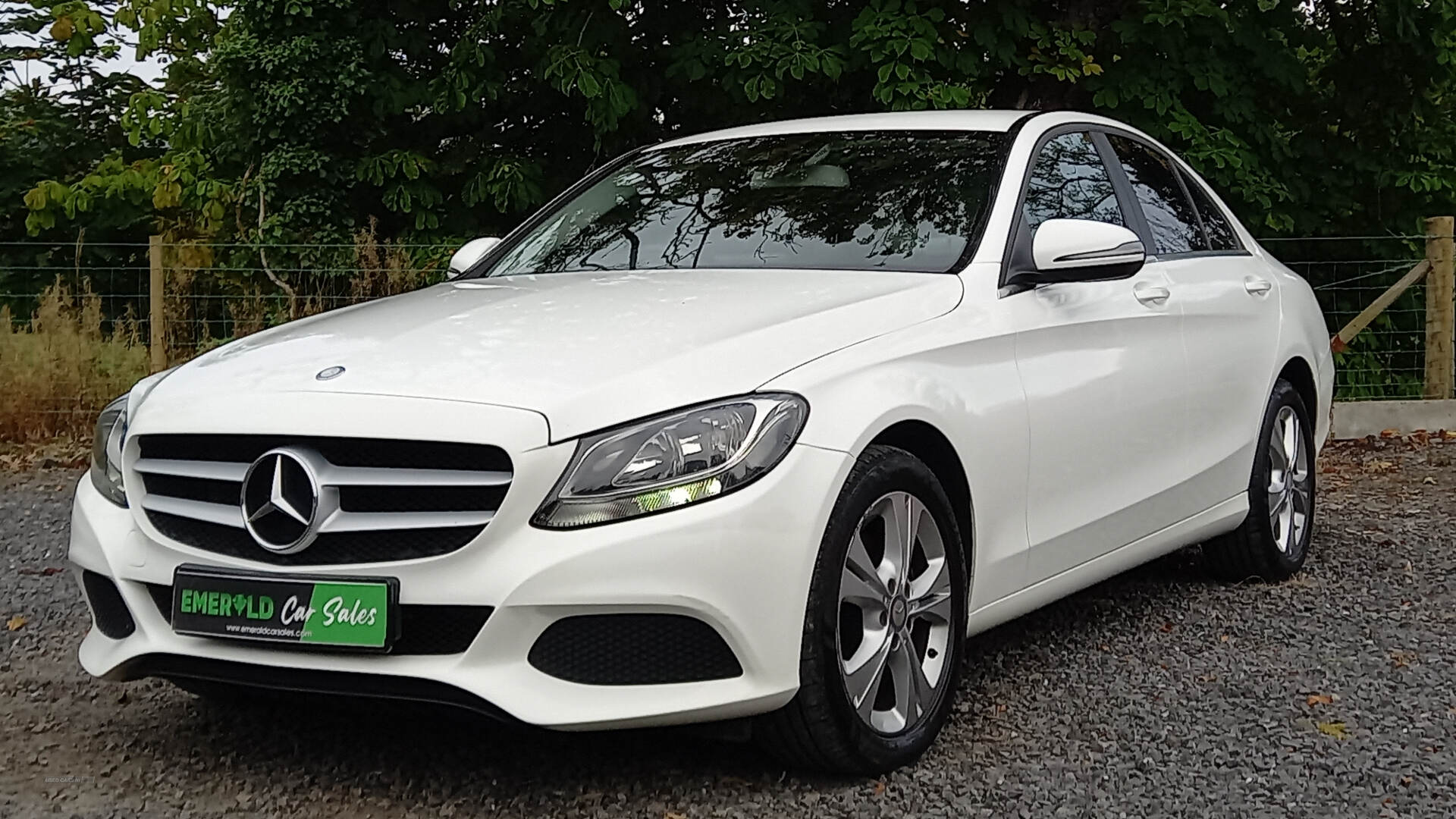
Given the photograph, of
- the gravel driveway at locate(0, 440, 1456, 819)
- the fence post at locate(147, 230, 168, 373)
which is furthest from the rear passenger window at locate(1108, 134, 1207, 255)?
the fence post at locate(147, 230, 168, 373)

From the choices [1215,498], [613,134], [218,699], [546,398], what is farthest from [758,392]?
[613,134]

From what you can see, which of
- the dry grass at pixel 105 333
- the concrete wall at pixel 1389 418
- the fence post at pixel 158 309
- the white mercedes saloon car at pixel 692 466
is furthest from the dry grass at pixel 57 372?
the concrete wall at pixel 1389 418

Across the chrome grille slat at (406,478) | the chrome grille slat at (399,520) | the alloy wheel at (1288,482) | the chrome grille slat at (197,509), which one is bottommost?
the alloy wheel at (1288,482)

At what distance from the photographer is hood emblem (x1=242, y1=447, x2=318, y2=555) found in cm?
326

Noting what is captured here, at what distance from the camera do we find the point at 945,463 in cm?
384

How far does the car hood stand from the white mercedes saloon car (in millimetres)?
12

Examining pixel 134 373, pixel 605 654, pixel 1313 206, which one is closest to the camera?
pixel 605 654

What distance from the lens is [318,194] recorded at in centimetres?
1246

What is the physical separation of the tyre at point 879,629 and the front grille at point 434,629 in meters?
0.66

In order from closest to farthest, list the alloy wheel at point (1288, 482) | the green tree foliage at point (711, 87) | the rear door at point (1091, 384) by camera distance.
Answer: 1. the rear door at point (1091, 384)
2. the alloy wheel at point (1288, 482)
3. the green tree foliage at point (711, 87)

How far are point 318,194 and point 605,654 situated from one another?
390 inches

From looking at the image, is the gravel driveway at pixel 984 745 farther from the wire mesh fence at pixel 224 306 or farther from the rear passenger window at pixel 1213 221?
the wire mesh fence at pixel 224 306

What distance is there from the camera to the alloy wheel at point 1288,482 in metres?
5.84

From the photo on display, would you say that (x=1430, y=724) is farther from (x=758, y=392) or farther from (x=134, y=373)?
(x=134, y=373)
